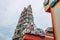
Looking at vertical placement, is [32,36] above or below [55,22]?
below

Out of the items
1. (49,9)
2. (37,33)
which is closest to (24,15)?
(37,33)

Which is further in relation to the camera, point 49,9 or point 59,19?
point 49,9

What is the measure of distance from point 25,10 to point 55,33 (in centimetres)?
1696

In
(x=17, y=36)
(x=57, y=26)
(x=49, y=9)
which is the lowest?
(x=17, y=36)

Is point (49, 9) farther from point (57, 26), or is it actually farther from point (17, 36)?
point (17, 36)

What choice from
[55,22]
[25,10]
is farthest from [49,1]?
[25,10]

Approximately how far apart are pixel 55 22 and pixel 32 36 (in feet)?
9.29

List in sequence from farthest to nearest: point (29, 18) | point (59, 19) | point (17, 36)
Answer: point (29, 18) < point (17, 36) < point (59, 19)

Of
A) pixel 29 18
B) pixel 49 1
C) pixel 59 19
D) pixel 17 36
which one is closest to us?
pixel 59 19

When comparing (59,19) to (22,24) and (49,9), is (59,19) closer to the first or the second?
(49,9)

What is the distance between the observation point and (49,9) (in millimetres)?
8266

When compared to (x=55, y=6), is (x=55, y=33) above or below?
below

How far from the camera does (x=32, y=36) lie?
9.94 metres

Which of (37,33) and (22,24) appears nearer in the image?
(37,33)
